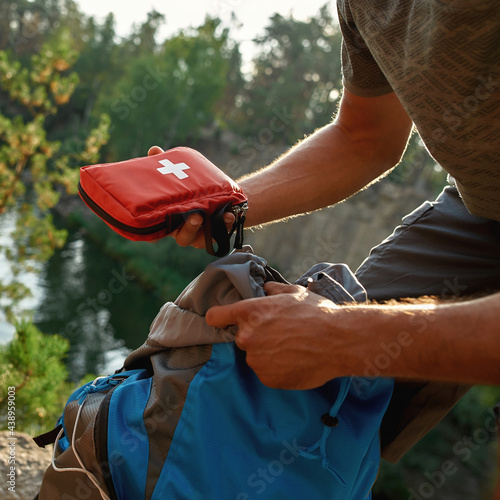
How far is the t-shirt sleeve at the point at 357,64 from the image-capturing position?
116 centimetres

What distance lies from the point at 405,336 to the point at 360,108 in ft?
2.44

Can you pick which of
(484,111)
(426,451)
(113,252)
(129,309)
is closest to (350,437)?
(484,111)

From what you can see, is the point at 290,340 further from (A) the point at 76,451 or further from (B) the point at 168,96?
(B) the point at 168,96

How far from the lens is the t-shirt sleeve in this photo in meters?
1.16

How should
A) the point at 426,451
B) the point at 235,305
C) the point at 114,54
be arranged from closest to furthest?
the point at 235,305, the point at 426,451, the point at 114,54

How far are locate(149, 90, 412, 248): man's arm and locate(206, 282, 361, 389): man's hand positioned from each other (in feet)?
1.25

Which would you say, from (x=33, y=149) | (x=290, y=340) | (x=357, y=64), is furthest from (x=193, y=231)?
(x=33, y=149)

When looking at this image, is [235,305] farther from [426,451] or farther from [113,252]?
[113,252]

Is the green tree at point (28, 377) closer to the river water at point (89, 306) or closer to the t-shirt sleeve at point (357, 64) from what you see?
the t-shirt sleeve at point (357, 64)

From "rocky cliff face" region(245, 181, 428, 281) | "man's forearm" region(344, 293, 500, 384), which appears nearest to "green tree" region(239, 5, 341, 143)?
"rocky cliff face" region(245, 181, 428, 281)

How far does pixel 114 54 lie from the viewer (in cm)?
2564

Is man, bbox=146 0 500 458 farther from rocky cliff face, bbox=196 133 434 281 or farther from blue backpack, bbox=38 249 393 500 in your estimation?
rocky cliff face, bbox=196 133 434 281

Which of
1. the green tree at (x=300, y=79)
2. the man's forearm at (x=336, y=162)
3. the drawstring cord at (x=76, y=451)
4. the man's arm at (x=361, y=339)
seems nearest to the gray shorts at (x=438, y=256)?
the man's forearm at (x=336, y=162)

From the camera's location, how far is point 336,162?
1320mm
